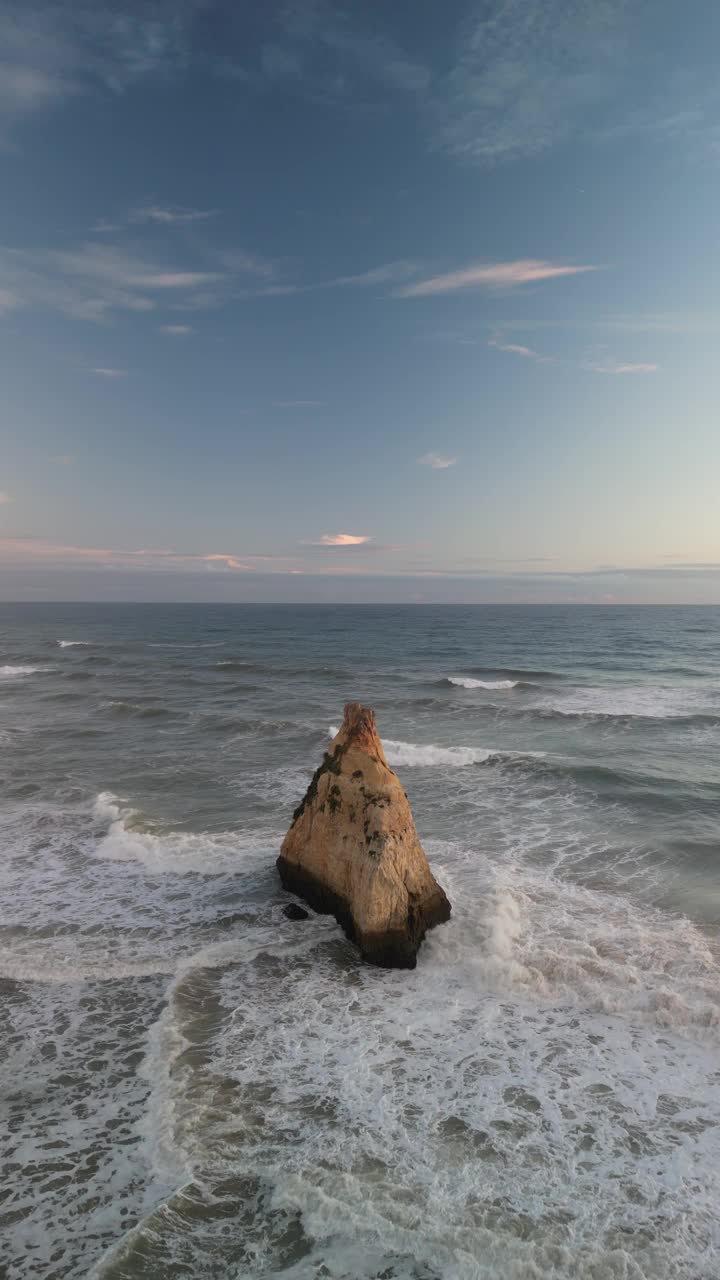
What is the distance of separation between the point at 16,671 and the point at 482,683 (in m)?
33.5

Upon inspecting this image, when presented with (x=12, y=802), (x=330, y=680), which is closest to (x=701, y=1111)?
(x=12, y=802)

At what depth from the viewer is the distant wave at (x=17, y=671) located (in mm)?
42875

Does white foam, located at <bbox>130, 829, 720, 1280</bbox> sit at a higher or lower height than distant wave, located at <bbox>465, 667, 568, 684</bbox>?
higher

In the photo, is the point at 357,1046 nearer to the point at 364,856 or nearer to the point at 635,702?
the point at 364,856

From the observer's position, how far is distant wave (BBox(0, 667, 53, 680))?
42875mm

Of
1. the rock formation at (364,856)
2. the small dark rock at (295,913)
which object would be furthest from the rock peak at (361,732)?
the small dark rock at (295,913)

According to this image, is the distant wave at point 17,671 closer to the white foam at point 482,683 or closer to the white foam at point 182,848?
the white foam at point 482,683

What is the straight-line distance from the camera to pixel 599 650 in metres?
61.3

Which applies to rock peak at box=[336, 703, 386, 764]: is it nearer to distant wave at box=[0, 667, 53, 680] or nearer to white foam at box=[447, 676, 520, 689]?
white foam at box=[447, 676, 520, 689]

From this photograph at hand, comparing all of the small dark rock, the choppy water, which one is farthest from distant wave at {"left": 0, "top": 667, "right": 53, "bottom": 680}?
the small dark rock

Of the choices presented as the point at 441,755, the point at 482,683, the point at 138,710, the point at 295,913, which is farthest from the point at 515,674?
the point at 295,913

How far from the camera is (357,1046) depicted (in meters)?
7.49

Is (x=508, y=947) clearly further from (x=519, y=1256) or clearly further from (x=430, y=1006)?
(x=519, y=1256)

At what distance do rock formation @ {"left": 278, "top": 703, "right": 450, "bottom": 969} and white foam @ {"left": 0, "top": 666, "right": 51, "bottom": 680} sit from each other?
3821 centimetres
